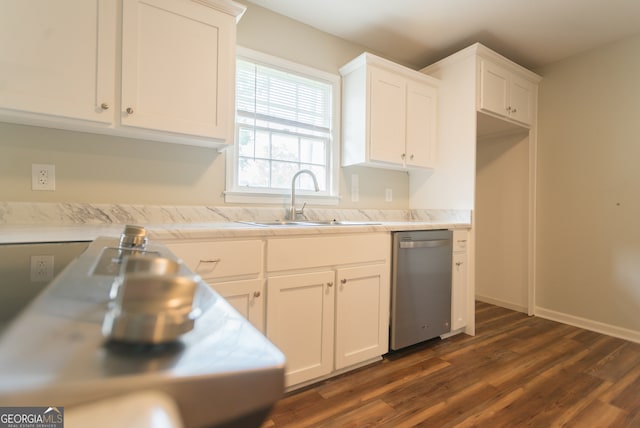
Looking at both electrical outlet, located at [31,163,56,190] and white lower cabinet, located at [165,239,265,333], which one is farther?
electrical outlet, located at [31,163,56,190]

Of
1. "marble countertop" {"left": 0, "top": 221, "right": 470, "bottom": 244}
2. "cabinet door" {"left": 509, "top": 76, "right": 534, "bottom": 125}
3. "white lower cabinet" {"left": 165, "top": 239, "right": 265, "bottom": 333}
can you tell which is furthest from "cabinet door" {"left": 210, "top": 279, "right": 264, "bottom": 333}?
"cabinet door" {"left": 509, "top": 76, "right": 534, "bottom": 125}

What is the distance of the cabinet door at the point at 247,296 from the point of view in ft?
4.96

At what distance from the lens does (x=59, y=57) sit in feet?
4.66

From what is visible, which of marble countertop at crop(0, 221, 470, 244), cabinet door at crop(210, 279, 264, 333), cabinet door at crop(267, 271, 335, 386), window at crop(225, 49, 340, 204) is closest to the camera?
marble countertop at crop(0, 221, 470, 244)

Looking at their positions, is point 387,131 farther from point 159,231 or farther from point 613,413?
point 613,413

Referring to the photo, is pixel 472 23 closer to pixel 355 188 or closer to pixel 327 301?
pixel 355 188

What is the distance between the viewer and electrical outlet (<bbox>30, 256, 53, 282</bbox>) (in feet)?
1.43

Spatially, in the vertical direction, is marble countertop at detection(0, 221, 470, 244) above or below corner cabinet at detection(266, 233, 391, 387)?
above

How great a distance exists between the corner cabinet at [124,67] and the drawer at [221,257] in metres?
0.69

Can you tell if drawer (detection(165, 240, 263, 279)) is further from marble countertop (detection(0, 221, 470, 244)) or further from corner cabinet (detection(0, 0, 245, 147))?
corner cabinet (detection(0, 0, 245, 147))

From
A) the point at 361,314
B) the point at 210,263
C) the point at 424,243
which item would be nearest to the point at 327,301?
the point at 361,314

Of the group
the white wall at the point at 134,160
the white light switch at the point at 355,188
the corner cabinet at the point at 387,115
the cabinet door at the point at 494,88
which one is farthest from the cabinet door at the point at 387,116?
the cabinet door at the point at 494,88

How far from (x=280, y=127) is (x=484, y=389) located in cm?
220

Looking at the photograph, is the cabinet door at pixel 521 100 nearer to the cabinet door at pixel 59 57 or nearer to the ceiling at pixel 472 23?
the ceiling at pixel 472 23
